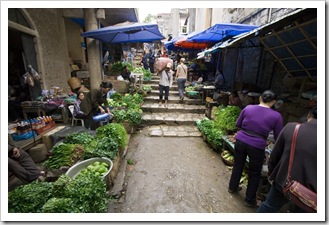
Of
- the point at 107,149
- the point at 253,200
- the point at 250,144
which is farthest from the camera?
the point at 107,149

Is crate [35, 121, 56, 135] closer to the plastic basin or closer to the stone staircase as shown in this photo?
the plastic basin

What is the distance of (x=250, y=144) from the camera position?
2.93 m

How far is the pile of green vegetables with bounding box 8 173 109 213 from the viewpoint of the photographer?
6.71ft

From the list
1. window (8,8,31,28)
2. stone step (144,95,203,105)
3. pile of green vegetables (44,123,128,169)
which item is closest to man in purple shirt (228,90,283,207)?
pile of green vegetables (44,123,128,169)

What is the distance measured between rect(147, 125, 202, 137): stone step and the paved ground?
1.94 ft

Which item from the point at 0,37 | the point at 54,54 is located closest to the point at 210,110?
the point at 0,37

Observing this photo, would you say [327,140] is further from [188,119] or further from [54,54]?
[54,54]

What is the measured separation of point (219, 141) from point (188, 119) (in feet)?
7.72

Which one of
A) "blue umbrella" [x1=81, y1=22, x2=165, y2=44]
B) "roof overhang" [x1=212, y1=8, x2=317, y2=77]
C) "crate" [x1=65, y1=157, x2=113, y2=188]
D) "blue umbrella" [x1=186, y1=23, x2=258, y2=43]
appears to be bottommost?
"crate" [x1=65, y1=157, x2=113, y2=188]

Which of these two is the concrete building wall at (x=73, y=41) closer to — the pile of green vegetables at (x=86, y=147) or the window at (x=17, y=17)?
the window at (x=17, y=17)

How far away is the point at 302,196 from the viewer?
1.80 metres

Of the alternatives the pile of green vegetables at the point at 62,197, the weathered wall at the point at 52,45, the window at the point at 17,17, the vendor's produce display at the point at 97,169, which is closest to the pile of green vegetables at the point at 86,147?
the vendor's produce display at the point at 97,169

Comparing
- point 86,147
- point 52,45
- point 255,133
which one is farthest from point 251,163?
point 52,45

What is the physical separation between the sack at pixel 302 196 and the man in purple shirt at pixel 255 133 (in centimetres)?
104
